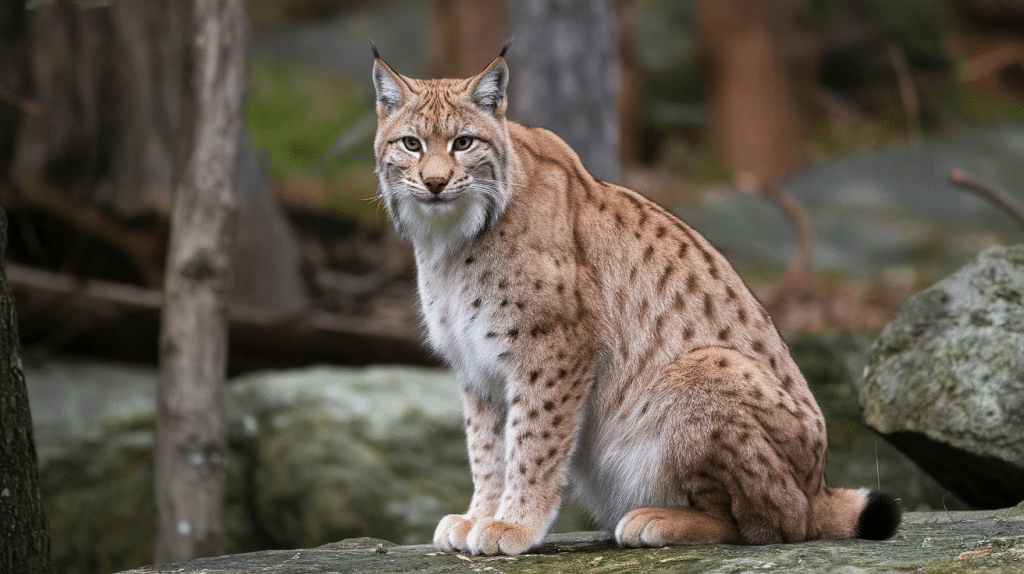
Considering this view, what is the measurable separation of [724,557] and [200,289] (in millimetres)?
3834

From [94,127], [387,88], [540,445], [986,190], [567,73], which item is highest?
[567,73]

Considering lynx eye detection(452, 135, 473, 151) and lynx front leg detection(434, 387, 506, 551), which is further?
lynx front leg detection(434, 387, 506, 551)

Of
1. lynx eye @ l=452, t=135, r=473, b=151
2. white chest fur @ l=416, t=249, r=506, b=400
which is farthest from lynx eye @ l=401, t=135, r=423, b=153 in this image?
white chest fur @ l=416, t=249, r=506, b=400

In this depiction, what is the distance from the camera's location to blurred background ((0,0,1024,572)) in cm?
756

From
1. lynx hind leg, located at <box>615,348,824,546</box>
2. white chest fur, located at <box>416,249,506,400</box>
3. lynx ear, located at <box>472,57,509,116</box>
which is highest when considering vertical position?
lynx ear, located at <box>472,57,509,116</box>

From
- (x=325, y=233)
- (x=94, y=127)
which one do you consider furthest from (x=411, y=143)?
(x=325, y=233)

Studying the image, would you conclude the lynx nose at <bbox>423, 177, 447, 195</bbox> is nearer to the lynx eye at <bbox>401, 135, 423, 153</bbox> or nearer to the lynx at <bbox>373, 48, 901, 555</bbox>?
the lynx at <bbox>373, 48, 901, 555</bbox>

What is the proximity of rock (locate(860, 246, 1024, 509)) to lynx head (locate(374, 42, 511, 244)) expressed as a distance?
2.11 m

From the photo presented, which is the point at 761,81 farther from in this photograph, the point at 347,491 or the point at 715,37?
the point at 347,491

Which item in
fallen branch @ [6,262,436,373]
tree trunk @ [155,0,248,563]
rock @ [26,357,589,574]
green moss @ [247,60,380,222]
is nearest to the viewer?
tree trunk @ [155,0,248,563]

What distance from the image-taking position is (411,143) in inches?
173

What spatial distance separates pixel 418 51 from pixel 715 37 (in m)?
5.07

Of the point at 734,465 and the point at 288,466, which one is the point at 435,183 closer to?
the point at 734,465

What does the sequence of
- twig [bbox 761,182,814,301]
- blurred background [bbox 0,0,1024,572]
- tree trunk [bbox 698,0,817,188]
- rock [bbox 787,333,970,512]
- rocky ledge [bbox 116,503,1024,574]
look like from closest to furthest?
rocky ledge [bbox 116,503,1024,574] → rock [bbox 787,333,970,512] → blurred background [bbox 0,0,1024,572] → twig [bbox 761,182,814,301] → tree trunk [bbox 698,0,817,188]
